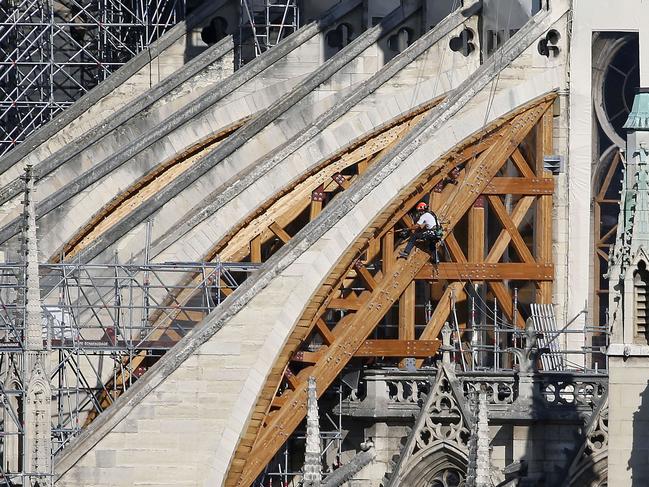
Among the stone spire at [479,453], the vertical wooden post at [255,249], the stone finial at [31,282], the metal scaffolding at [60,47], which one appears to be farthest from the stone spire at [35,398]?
the metal scaffolding at [60,47]

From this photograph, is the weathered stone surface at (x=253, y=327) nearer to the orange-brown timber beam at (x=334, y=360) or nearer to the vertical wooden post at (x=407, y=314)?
the orange-brown timber beam at (x=334, y=360)

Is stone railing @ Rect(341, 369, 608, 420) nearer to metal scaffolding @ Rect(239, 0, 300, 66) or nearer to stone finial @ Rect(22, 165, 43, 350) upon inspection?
stone finial @ Rect(22, 165, 43, 350)

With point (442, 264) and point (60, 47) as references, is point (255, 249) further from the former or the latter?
point (60, 47)

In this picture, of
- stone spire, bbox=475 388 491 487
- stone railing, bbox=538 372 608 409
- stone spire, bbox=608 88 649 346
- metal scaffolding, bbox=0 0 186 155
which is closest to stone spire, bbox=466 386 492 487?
stone spire, bbox=475 388 491 487

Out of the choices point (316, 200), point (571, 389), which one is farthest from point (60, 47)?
point (571, 389)

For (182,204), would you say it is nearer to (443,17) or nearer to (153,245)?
(153,245)

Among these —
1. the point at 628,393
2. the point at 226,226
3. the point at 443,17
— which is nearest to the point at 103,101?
the point at 443,17

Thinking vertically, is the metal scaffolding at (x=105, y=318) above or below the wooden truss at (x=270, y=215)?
below
